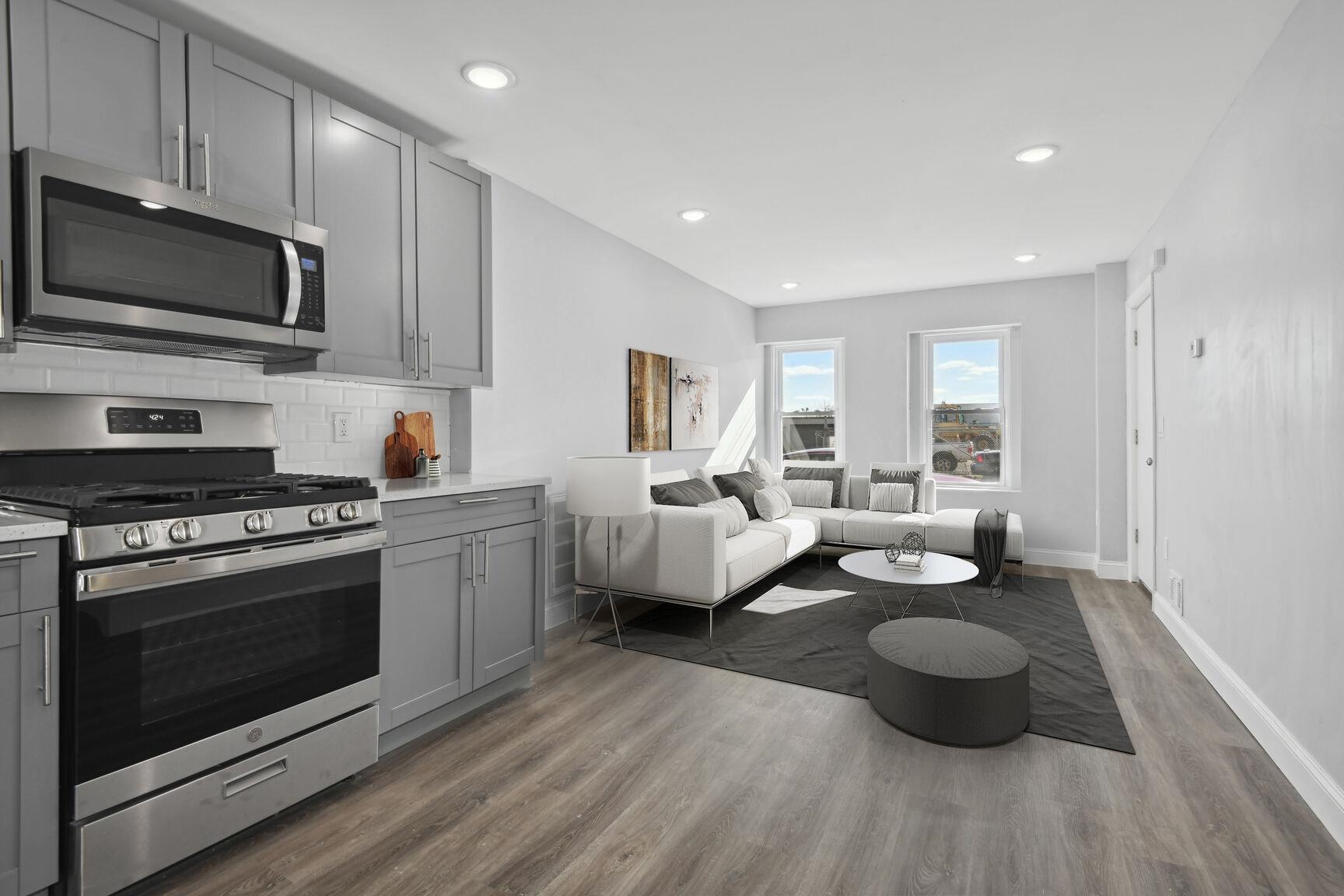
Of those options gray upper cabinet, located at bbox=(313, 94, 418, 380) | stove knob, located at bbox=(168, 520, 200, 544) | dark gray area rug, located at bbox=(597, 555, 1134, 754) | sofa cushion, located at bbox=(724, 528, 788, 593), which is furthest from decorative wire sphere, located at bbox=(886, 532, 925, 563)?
stove knob, located at bbox=(168, 520, 200, 544)

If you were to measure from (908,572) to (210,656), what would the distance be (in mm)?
3327

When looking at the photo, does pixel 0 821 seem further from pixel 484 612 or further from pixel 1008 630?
pixel 1008 630

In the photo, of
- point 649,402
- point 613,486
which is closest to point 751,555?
point 613,486

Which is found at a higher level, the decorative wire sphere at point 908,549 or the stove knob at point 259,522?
the stove knob at point 259,522

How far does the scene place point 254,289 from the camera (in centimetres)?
221

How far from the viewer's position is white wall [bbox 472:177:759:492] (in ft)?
12.0

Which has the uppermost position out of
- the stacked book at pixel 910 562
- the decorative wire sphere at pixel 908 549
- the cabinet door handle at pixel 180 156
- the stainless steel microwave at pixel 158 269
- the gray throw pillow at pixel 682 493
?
the cabinet door handle at pixel 180 156

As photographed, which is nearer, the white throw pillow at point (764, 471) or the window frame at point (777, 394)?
the white throw pillow at point (764, 471)

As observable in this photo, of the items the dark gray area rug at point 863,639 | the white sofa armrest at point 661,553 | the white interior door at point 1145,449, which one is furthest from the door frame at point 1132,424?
the white sofa armrest at point 661,553

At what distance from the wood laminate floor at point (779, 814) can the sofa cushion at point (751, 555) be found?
1163mm

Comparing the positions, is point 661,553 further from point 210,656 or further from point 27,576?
point 27,576

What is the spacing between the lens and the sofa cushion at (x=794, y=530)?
4910mm

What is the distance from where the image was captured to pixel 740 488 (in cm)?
527

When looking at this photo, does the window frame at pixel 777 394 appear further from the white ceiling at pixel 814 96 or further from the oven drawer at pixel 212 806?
the oven drawer at pixel 212 806
